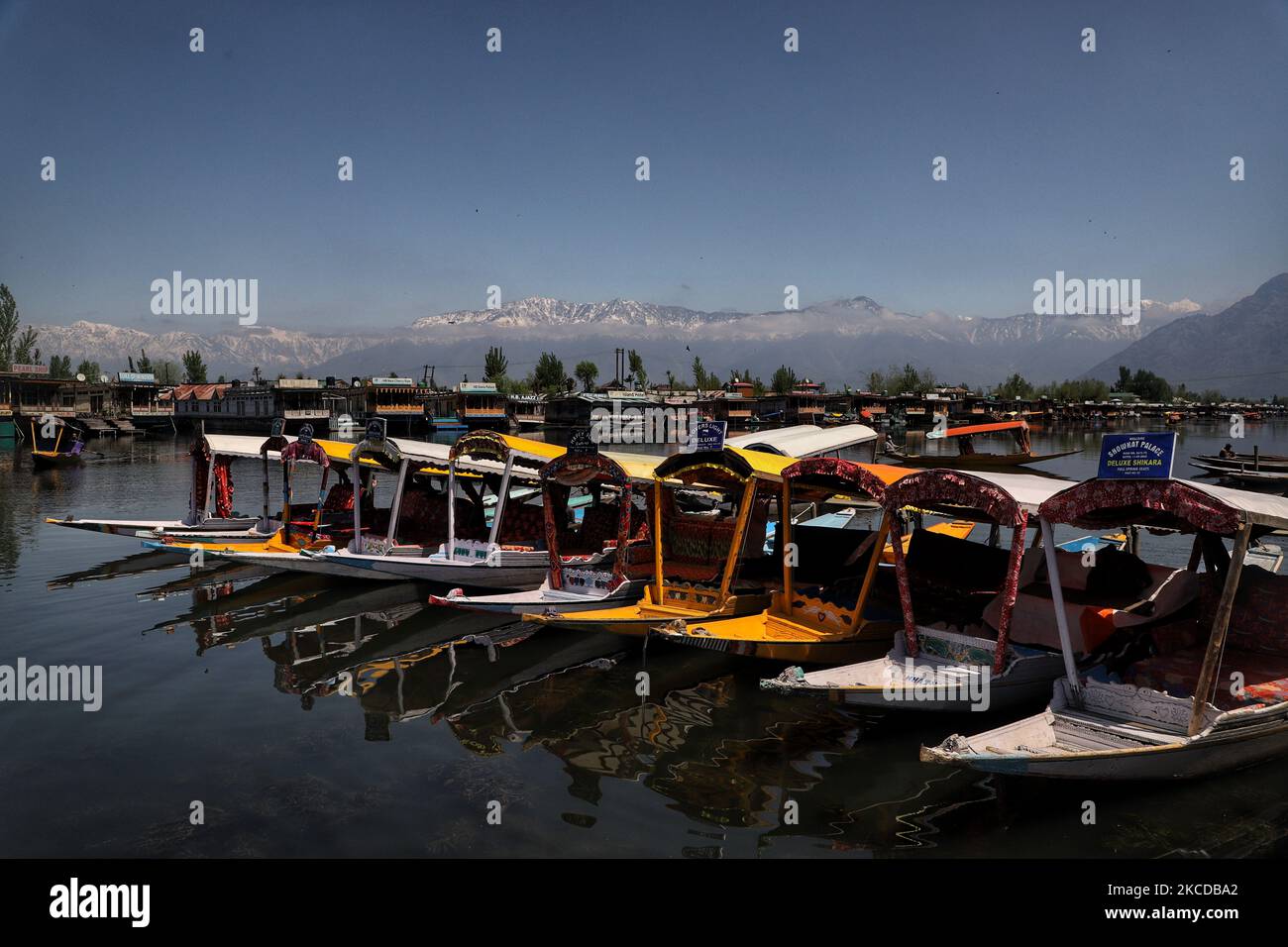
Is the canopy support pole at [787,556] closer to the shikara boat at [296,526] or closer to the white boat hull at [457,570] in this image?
the white boat hull at [457,570]

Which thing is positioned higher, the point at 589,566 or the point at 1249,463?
the point at 1249,463

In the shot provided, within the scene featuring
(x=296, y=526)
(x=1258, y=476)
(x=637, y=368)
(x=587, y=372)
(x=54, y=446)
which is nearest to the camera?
(x=296, y=526)

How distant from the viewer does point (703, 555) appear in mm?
14133

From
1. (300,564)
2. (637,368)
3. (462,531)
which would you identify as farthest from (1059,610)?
(637,368)

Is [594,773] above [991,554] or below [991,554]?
below

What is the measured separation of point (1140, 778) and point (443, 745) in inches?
311

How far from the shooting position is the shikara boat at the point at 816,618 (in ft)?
36.4

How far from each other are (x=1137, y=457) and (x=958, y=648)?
3311 millimetres

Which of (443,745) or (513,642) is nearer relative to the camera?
(443,745)

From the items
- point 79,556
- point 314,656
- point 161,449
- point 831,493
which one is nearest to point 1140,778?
point 831,493

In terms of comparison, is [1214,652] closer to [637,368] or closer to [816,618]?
[816,618]

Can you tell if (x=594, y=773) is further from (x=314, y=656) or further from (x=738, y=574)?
(x=314, y=656)
